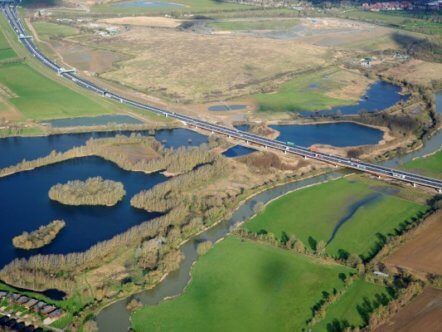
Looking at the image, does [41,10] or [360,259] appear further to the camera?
[41,10]

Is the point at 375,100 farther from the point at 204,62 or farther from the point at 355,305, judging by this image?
the point at 355,305

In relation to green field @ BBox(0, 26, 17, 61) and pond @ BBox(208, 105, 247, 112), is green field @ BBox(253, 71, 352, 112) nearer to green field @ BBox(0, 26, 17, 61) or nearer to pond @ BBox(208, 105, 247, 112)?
pond @ BBox(208, 105, 247, 112)

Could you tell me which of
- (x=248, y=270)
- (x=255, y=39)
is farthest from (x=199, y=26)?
(x=248, y=270)

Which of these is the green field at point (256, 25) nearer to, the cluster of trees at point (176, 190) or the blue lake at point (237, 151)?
the blue lake at point (237, 151)

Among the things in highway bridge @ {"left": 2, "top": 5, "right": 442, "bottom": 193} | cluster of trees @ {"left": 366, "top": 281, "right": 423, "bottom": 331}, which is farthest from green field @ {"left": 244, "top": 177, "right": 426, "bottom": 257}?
cluster of trees @ {"left": 366, "top": 281, "right": 423, "bottom": 331}

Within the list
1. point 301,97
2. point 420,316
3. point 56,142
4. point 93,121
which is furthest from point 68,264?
point 301,97

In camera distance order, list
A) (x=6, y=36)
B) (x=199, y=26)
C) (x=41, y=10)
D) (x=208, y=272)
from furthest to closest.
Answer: (x=41, y=10)
(x=199, y=26)
(x=6, y=36)
(x=208, y=272)

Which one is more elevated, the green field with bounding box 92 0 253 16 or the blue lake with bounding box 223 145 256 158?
the green field with bounding box 92 0 253 16

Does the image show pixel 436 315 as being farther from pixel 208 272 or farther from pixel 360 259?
pixel 208 272
